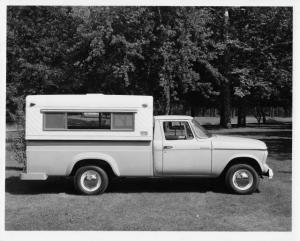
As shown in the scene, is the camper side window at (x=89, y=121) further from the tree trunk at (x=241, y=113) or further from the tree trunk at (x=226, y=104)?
the tree trunk at (x=241, y=113)

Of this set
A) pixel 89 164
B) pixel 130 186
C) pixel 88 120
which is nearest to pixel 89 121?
pixel 88 120

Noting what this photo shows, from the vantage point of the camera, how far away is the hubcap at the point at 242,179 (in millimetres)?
9898

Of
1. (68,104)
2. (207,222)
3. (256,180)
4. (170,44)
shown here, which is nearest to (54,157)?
(68,104)

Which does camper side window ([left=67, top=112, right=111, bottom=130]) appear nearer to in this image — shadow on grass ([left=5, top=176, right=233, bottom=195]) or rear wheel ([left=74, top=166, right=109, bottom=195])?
rear wheel ([left=74, top=166, right=109, bottom=195])

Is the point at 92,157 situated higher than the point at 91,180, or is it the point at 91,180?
the point at 92,157

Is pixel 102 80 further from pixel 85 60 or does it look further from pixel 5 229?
pixel 5 229

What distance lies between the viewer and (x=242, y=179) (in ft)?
32.6

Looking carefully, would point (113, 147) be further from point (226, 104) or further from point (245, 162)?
point (226, 104)

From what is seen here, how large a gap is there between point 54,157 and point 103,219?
92.4 inches

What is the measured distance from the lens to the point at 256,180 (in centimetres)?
984

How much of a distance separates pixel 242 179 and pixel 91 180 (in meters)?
3.48

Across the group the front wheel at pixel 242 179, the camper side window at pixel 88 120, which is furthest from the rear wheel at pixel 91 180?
the front wheel at pixel 242 179

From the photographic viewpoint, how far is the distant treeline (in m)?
20.1

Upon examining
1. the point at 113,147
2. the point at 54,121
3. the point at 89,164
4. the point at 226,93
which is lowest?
the point at 89,164
